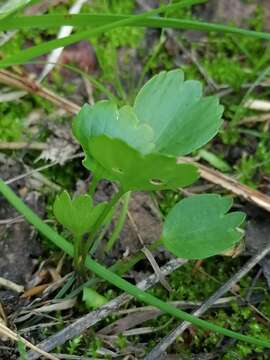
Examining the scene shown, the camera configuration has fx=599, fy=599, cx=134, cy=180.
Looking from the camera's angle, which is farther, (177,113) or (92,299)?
(92,299)

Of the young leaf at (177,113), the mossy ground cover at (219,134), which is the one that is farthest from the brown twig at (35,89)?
the young leaf at (177,113)

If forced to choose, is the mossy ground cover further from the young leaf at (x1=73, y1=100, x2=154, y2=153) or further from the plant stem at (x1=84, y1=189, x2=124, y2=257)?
the young leaf at (x1=73, y1=100, x2=154, y2=153)

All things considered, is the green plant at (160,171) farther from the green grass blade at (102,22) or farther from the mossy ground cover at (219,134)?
the mossy ground cover at (219,134)

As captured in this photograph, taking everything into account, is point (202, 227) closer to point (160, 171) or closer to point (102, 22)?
point (160, 171)

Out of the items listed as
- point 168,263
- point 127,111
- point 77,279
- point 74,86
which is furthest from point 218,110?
point 74,86

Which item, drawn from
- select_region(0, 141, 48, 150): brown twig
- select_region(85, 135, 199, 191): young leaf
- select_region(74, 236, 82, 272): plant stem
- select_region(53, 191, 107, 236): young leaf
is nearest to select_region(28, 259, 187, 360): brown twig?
select_region(74, 236, 82, 272): plant stem

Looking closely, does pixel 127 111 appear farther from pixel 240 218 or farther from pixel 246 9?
pixel 246 9

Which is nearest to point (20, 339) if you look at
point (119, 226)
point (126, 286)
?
point (126, 286)
